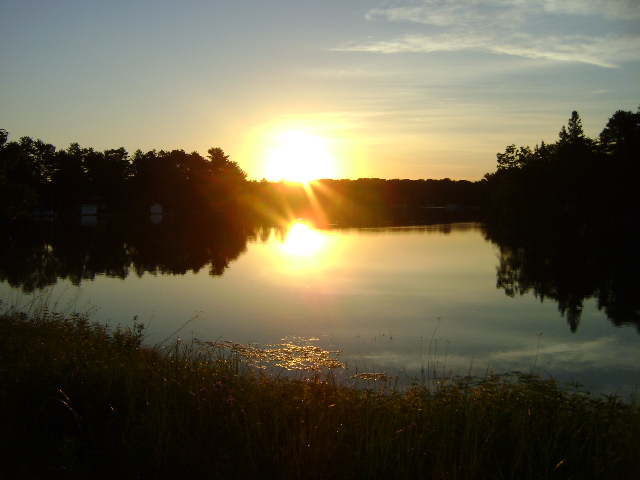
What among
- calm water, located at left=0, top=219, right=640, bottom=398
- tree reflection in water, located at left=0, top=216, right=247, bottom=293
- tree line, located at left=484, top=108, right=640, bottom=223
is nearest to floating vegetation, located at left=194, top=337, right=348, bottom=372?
calm water, located at left=0, top=219, right=640, bottom=398

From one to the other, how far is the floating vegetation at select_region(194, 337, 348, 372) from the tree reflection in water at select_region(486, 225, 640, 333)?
286 inches

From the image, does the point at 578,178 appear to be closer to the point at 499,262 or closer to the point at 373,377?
the point at 499,262

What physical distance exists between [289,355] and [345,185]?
166 meters

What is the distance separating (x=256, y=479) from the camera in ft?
16.6

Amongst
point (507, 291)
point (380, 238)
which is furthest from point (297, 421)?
point (380, 238)

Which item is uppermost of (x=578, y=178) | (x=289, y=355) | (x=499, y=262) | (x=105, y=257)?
(x=578, y=178)

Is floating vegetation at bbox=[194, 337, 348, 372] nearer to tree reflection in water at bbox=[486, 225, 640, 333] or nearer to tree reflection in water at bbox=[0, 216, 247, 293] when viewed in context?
tree reflection in water at bbox=[486, 225, 640, 333]

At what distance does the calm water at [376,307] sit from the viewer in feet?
40.8

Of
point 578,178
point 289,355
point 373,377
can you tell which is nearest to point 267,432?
point 373,377

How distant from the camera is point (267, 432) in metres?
5.82

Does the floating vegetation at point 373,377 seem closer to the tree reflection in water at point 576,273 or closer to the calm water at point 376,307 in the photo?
the calm water at point 376,307

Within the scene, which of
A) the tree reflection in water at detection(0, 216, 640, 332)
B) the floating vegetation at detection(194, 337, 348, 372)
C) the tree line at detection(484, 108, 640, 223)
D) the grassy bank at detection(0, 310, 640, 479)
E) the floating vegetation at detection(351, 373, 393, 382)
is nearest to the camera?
the grassy bank at detection(0, 310, 640, 479)

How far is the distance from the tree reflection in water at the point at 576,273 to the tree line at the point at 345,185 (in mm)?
17058

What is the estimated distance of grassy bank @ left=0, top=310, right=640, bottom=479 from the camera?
Result: 5.13 metres
